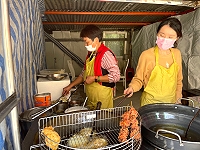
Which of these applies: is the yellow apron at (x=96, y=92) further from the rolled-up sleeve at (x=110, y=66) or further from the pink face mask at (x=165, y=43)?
the pink face mask at (x=165, y=43)

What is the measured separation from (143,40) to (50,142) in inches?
225

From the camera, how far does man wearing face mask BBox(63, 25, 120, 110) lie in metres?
2.16

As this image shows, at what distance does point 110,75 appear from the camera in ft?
7.08

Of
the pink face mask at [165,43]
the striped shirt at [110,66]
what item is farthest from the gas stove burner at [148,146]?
the striped shirt at [110,66]

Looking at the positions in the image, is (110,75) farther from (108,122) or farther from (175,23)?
(108,122)

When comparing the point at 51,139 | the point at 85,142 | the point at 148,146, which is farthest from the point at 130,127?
the point at 51,139

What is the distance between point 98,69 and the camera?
7.31 ft

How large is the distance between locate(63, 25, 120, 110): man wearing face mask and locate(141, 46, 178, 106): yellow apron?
0.51 metres

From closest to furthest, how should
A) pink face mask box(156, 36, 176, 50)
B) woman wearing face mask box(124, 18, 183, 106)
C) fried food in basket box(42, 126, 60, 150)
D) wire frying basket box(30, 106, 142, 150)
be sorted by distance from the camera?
fried food in basket box(42, 126, 60, 150), wire frying basket box(30, 106, 142, 150), pink face mask box(156, 36, 176, 50), woman wearing face mask box(124, 18, 183, 106)

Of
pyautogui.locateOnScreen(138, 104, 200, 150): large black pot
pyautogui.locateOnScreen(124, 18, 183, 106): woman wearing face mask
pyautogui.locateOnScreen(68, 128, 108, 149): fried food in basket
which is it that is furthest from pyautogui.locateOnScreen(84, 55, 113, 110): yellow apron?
pyautogui.locateOnScreen(68, 128, 108, 149): fried food in basket

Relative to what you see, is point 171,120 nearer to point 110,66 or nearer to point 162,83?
point 162,83

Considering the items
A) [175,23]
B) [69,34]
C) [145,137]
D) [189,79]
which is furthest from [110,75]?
[69,34]

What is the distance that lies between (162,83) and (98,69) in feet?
2.75

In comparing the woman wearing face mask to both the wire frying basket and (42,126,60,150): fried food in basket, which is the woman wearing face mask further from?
(42,126,60,150): fried food in basket
